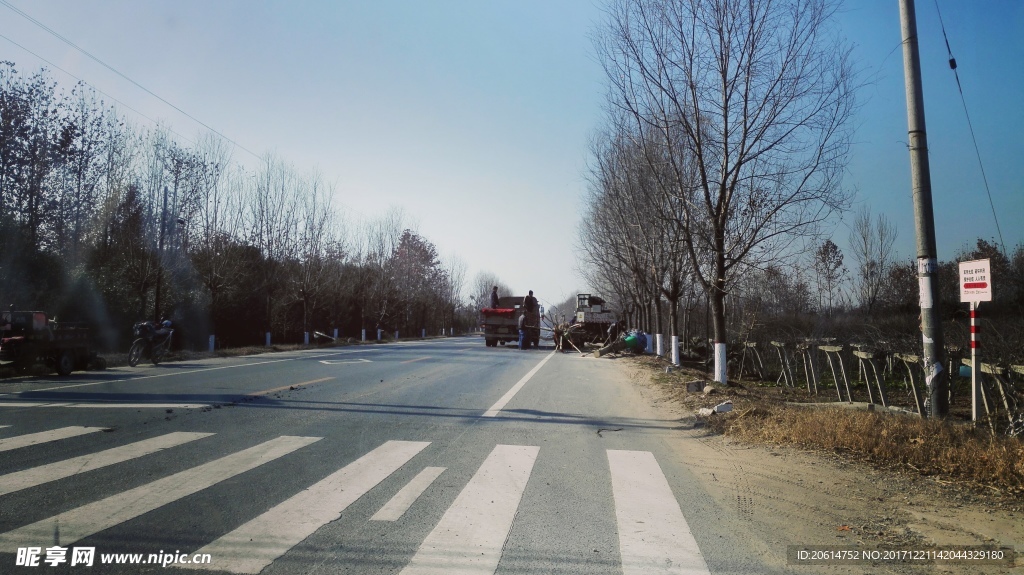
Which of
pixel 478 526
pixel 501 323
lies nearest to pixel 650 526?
pixel 478 526

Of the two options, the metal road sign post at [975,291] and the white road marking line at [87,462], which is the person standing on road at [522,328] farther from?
the white road marking line at [87,462]

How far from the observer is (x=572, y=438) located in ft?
27.6

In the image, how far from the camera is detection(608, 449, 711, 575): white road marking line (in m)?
4.08

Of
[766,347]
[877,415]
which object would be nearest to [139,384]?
[877,415]

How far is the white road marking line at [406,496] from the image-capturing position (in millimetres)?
4941

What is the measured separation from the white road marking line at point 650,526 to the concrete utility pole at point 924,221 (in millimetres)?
4524

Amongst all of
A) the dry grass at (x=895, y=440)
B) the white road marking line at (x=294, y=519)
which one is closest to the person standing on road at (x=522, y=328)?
the dry grass at (x=895, y=440)

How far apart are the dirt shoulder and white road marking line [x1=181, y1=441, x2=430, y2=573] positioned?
Result: 317 cm

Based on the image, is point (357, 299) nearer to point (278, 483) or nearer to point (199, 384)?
point (199, 384)

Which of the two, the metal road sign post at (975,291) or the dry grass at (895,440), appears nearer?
the dry grass at (895,440)

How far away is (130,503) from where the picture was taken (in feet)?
16.4

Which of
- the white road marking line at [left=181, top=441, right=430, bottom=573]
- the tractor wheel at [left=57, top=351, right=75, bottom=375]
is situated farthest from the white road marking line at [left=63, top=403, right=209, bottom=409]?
the tractor wheel at [left=57, top=351, right=75, bottom=375]

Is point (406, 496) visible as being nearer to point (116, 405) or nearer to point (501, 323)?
point (116, 405)

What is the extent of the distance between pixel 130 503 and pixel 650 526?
163 inches
